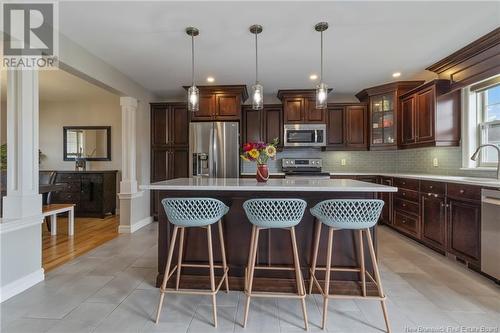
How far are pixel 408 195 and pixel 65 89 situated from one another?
600 centimetres

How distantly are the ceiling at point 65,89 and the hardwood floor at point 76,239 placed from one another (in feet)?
7.89

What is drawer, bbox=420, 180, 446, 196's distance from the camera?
302 centimetres

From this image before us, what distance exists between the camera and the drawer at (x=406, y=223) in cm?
358

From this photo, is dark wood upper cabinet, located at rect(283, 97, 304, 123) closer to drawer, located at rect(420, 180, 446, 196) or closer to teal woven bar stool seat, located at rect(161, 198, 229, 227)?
drawer, located at rect(420, 180, 446, 196)

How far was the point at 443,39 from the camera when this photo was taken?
2.82 m

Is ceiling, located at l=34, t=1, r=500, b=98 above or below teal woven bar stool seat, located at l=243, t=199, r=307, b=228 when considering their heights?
above

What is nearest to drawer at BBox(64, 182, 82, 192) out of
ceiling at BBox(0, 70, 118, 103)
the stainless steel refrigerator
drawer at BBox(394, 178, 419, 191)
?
ceiling at BBox(0, 70, 118, 103)

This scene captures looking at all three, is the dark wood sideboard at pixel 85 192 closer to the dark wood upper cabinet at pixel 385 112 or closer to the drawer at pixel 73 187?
the drawer at pixel 73 187

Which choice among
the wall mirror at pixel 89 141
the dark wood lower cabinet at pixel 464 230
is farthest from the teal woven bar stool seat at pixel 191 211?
the wall mirror at pixel 89 141

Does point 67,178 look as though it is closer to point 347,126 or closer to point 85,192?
point 85,192

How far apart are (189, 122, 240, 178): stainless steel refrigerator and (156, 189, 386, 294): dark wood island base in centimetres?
208

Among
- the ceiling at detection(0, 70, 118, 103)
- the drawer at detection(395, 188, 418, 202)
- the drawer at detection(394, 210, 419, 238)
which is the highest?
the ceiling at detection(0, 70, 118, 103)

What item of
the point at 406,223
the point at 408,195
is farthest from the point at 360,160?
the point at 406,223

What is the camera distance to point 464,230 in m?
2.70
